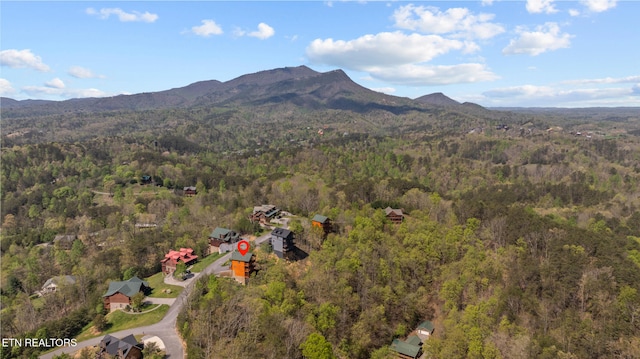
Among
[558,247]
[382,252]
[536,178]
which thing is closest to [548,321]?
[558,247]

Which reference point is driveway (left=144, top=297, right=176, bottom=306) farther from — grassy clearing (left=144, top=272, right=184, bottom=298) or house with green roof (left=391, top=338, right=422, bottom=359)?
house with green roof (left=391, top=338, right=422, bottom=359)

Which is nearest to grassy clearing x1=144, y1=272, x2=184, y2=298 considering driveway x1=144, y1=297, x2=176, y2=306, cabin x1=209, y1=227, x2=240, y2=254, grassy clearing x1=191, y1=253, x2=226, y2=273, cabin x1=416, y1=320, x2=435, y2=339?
driveway x1=144, y1=297, x2=176, y2=306

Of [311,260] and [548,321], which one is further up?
[311,260]

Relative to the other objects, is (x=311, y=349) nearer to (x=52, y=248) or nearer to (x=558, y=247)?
(x=558, y=247)

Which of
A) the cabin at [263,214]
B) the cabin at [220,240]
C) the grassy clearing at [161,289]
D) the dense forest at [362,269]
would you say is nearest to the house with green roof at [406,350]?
the dense forest at [362,269]

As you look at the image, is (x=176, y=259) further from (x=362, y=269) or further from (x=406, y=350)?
(x=406, y=350)

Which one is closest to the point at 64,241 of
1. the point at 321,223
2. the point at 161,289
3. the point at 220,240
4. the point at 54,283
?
the point at 54,283
